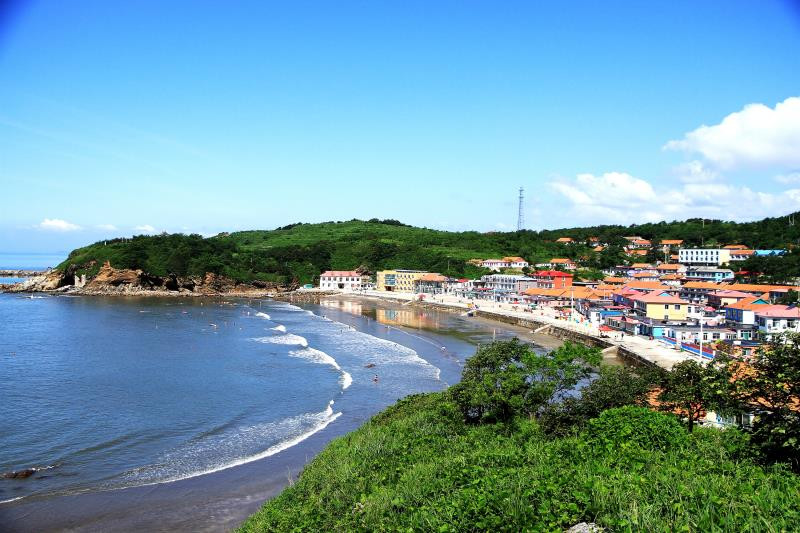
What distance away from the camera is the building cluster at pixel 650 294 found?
1636 inches

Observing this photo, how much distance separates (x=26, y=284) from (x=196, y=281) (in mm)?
27704

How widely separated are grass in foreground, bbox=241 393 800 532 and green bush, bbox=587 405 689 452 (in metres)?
0.03

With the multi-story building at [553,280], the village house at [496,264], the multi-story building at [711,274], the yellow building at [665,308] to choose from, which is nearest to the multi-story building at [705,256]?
the multi-story building at [711,274]

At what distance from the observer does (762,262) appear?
2955 inches

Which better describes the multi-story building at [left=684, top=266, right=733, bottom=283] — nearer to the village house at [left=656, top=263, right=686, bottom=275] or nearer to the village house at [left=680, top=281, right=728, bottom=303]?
the village house at [left=656, top=263, right=686, bottom=275]

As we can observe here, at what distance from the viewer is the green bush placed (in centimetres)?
1215

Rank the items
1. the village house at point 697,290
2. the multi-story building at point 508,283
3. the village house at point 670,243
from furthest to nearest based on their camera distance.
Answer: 1. the village house at point 670,243
2. the multi-story building at point 508,283
3. the village house at point 697,290

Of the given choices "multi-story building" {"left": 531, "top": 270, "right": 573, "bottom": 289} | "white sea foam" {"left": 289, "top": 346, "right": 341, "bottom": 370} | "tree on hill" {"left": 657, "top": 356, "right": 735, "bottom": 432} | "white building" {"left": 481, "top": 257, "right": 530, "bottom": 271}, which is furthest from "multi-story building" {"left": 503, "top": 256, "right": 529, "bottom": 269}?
"tree on hill" {"left": 657, "top": 356, "right": 735, "bottom": 432}

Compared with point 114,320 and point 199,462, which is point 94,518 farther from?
point 114,320

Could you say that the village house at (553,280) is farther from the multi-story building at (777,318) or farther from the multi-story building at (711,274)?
the multi-story building at (777,318)

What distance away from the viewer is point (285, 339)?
1940 inches

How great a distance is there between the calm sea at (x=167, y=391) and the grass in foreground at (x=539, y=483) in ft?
28.0

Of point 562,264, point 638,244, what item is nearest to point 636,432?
point 562,264

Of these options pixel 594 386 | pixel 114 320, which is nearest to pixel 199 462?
pixel 594 386
